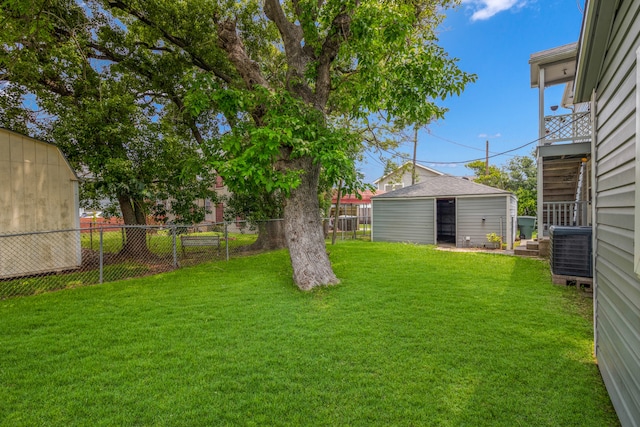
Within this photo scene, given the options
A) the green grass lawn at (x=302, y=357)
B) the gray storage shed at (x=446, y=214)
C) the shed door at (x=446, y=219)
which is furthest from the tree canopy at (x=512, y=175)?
the green grass lawn at (x=302, y=357)

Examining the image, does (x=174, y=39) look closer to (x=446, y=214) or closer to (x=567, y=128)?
(x=567, y=128)

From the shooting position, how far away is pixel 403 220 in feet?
41.9

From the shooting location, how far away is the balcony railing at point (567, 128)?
7664 millimetres

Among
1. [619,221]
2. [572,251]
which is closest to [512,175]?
[572,251]

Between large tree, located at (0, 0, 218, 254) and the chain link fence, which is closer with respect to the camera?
the chain link fence

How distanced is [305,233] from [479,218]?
8.41 meters

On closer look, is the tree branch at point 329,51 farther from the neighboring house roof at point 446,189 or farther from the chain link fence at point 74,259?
the neighboring house roof at point 446,189

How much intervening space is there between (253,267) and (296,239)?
2145 mm

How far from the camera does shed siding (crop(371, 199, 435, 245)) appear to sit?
40.0 ft

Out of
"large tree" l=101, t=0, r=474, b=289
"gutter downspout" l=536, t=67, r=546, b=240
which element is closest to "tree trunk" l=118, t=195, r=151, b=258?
"large tree" l=101, t=0, r=474, b=289

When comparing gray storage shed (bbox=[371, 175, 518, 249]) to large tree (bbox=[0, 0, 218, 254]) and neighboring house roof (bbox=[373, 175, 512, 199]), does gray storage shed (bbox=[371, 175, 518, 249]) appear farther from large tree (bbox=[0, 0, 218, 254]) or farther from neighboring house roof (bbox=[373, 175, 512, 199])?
large tree (bbox=[0, 0, 218, 254])

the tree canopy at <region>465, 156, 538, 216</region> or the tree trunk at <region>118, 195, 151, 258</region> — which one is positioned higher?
the tree canopy at <region>465, 156, 538, 216</region>

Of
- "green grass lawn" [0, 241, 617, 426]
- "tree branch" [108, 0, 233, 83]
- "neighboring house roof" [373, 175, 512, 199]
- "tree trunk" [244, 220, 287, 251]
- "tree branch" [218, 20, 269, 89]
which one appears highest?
"tree branch" [108, 0, 233, 83]

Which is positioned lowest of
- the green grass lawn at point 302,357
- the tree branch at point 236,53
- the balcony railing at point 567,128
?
the green grass lawn at point 302,357
